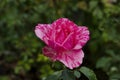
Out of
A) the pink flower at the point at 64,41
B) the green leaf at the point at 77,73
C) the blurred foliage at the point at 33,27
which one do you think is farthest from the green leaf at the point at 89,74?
the blurred foliage at the point at 33,27

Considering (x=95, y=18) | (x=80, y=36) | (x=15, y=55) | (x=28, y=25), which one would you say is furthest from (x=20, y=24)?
(x=80, y=36)

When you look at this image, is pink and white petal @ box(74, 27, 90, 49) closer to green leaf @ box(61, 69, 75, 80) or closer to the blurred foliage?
green leaf @ box(61, 69, 75, 80)

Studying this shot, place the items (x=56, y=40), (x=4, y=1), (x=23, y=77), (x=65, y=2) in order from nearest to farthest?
(x=56, y=40) → (x=4, y=1) → (x=65, y=2) → (x=23, y=77)

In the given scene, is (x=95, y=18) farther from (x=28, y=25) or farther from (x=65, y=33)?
(x=65, y=33)

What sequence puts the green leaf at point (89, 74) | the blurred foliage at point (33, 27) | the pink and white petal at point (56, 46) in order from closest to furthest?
the pink and white petal at point (56, 46)
the green leaf at point (89, 74)
the blurred foliage at point (33, 27)

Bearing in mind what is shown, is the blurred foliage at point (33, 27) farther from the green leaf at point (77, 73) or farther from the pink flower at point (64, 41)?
the pink flower at point (64, 41)

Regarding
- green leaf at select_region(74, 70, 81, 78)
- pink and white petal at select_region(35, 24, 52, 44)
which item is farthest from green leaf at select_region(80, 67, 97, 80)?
pink and white petal at select_region(35, 24, 52, 44)

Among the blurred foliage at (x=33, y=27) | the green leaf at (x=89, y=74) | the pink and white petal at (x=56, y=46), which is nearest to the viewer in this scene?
the pink and white petal at (x=56, y=46)

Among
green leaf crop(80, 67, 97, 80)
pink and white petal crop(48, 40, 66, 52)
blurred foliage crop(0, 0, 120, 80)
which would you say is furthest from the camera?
blurred foliage crop(0, 0, 120, 80)
